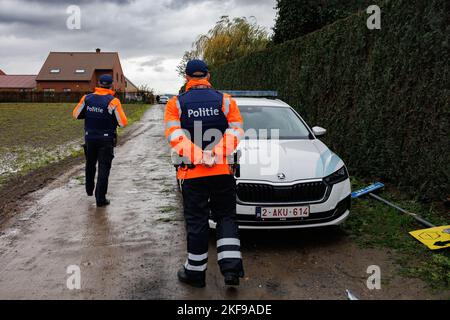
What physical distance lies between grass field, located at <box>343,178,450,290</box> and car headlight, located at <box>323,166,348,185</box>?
77cm

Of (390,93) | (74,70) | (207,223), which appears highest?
(74,70)

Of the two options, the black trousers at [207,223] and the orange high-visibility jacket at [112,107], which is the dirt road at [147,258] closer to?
the black trousers at [207,223]

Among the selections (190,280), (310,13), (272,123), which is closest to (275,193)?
(190,280)

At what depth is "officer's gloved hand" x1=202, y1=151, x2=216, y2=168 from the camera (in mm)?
4180

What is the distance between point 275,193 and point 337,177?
0.86 m

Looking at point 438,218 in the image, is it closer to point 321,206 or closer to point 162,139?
point 321,206

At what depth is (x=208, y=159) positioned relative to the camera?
4.18 metres

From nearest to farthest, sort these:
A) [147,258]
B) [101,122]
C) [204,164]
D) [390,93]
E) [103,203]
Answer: [204,164] → [147,258] → [101,122] → [103,203] → [390,93]

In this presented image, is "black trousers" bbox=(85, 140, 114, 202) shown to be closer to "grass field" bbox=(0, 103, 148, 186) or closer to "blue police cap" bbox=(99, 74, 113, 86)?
"blue police cap" bbox=(99, 74, 113, 86)

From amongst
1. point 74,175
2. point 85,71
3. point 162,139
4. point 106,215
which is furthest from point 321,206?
point 85,71

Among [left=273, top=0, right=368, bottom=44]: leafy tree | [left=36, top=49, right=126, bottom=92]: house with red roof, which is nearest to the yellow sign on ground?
[left=273, top=0, right=368, bottom=44]: leafy tree

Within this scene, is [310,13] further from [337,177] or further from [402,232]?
[337,177]

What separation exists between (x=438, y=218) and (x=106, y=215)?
450cm

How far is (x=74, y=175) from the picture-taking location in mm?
9969
